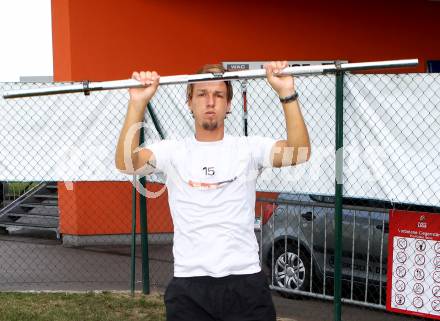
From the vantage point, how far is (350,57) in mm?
10906

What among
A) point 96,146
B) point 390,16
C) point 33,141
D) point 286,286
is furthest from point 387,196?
point 390,16

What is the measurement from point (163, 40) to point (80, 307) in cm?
497

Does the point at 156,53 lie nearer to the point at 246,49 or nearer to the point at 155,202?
the point at 246,49

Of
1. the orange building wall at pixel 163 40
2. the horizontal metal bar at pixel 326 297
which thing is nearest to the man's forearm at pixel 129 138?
the horizontal metal bar at pixel 326 297

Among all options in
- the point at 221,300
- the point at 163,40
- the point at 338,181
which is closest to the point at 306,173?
the point at 338,181

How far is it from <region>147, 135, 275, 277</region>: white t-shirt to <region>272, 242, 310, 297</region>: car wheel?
3652mm

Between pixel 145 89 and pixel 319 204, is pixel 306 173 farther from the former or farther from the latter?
pixel 145 89

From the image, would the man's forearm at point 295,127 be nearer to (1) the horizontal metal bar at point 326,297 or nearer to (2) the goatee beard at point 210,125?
(2) the goatee beard at point 210,125

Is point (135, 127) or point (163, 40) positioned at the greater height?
point (163, 40)

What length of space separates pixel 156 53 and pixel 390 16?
166 inches

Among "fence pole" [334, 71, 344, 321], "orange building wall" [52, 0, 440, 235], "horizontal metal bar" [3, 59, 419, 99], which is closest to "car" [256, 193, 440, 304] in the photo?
"fence pole" [334, 71, 344, 321]

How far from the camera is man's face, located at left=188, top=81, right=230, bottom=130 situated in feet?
9.68

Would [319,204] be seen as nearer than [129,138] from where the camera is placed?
No

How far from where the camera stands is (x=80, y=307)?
6.50 metres
